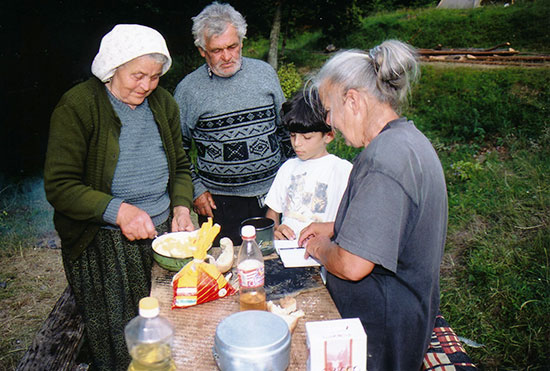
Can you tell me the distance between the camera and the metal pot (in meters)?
1.26

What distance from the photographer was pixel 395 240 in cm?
155

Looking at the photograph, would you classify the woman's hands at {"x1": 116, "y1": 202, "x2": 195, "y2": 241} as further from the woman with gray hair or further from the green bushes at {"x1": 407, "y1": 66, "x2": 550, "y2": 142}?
the green bushes at {"x1": 407, "y1": 66, "x2": 550, "y2": 142}

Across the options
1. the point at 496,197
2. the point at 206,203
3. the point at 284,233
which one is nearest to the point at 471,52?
the point at 496,197

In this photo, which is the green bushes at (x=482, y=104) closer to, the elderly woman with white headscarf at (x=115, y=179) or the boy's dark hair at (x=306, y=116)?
the boy's dark hair at (x=306, y=116)

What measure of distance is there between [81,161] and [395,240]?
5.62ft

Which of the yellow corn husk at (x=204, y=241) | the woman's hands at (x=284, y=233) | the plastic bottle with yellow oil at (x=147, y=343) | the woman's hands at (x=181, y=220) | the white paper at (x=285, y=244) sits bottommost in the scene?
the woman's hands at (x=284, y=233)

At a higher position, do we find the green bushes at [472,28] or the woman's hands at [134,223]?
the green bushes at [472,28]

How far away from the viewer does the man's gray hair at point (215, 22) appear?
2957 millimetres

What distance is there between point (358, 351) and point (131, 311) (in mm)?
1760

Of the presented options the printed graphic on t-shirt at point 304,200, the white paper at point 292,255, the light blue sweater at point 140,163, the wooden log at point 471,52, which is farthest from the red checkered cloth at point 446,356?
the wooden log at point 471,52

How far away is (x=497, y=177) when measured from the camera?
5.78 m

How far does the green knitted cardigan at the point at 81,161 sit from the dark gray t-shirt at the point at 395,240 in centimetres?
135

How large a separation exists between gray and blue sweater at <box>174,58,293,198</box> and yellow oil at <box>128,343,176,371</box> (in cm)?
189

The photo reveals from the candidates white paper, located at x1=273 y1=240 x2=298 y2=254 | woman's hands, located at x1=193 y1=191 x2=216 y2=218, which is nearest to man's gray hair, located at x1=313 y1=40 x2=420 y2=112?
white paper, located at x1=273 y1=240 x2=298 y2=254
